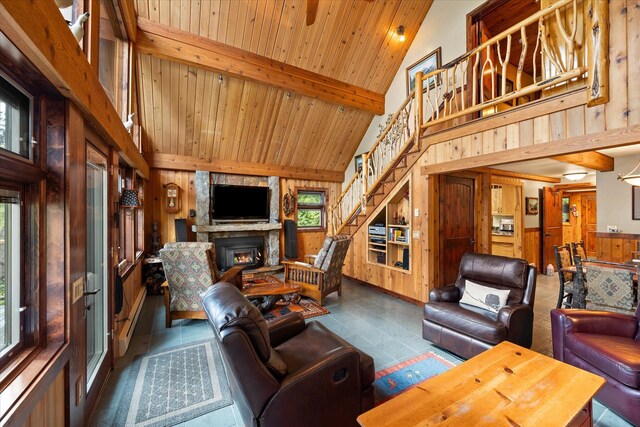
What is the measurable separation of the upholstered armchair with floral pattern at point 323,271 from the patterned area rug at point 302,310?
0.15 m

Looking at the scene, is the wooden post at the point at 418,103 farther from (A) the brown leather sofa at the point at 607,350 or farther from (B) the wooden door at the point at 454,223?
(A) the brown leather sofa at the point at 607,350

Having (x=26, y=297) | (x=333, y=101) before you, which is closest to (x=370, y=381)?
(x=26, y=297)

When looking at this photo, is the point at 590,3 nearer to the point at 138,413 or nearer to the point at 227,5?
the point at 227,5

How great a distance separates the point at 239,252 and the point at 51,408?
16.5ft

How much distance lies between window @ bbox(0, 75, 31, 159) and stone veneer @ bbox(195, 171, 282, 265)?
15.1 ft

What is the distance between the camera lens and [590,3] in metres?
2.41

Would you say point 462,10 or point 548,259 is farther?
point 548,259

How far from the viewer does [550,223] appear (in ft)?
21.2

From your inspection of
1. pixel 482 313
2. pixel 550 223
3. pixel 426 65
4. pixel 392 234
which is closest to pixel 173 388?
pixel 482 313

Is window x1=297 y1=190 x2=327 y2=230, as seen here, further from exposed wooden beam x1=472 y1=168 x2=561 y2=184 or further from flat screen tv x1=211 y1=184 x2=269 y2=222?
exposed wooden beam x1=472 y1=168 x2=561 y2=184

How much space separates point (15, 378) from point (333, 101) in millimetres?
5979

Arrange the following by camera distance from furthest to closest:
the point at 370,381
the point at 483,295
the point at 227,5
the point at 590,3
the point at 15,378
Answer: the point at 227,5
the point at 483,295
the point at 590,3
the point at 370,381
the point at 15,378

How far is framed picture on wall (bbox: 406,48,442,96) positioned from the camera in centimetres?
543

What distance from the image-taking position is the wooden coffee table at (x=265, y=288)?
146 inches
